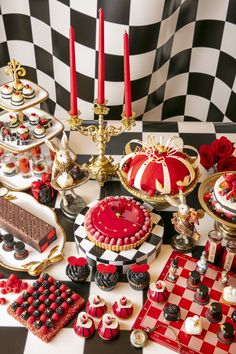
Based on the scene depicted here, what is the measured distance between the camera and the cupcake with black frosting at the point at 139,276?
5.40ft

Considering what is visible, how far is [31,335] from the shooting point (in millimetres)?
1543

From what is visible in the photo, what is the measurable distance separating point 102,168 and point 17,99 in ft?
1.53

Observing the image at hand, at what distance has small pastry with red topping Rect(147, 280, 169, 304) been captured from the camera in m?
1.61

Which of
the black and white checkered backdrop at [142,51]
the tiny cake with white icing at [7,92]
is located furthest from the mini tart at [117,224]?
the black and white checkered backdrop at [142,51]

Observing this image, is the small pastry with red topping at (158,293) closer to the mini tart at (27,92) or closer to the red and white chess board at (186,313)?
the red and white chess board at (186,313)

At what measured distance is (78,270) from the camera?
1674mm

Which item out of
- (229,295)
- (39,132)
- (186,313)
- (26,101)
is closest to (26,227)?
(39,132)

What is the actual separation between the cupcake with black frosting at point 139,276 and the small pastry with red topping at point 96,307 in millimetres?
133

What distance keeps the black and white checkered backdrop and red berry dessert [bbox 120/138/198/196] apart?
69 cm

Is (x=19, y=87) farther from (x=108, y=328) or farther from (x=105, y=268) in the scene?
(x=108, y=328)

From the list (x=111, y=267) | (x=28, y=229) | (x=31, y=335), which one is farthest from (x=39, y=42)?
(x=31, y=335)

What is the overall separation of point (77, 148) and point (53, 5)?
2.47 ft

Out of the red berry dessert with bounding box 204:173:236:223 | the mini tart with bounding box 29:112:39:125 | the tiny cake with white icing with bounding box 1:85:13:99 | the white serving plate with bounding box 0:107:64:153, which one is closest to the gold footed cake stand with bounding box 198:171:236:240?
the red berry dessert with bounding box 204:173:236:223

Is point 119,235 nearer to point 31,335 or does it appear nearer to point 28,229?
point 28,229
